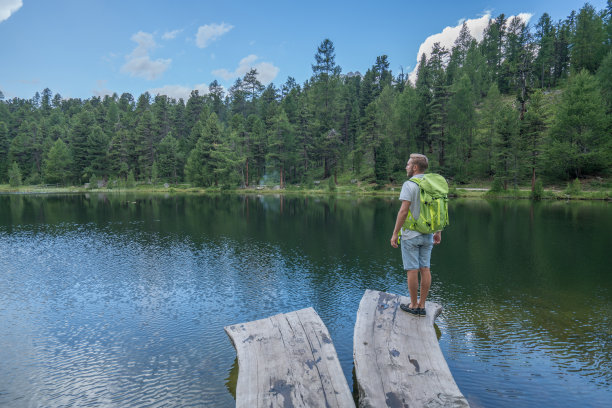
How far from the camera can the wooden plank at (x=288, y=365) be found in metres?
4.71

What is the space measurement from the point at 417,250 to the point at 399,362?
224 centimetres

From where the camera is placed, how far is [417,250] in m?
6.80

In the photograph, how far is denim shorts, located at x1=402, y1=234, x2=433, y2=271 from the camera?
671cm

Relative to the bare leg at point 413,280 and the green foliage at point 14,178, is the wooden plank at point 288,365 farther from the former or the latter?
the green foliage at point 14,178

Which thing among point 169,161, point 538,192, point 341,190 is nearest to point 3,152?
point 169,161

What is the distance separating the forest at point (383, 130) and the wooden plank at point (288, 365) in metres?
54.8

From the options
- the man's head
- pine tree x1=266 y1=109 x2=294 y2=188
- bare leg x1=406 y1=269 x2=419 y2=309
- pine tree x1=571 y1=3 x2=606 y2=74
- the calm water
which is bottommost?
the calm water

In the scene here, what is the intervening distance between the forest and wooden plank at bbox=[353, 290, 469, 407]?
175ft

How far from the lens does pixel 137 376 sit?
7391 mm

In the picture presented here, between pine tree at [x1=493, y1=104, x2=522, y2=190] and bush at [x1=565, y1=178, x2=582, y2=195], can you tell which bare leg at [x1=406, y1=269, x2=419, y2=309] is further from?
pine tree at [x1=493, y1=104, x2=522, y2=190]

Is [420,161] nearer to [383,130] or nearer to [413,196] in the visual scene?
[413,196]

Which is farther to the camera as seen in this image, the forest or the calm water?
the forest

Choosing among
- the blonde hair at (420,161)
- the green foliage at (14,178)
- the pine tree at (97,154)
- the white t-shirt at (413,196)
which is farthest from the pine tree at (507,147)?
the green foliage at (14,178)

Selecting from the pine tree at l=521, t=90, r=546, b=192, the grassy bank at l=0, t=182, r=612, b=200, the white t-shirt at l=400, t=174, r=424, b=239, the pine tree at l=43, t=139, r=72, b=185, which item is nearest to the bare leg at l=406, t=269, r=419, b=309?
the white t-shirt at l=400, t=174, r=424, b=239
